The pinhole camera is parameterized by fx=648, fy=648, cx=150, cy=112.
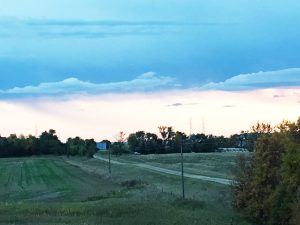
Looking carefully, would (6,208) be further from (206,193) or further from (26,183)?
(26,183)

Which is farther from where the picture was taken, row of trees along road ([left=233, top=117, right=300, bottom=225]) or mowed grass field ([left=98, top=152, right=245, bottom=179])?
mowed grass field ([left=98, top=152, right=245, bottom=179])

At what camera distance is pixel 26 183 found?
89.6 metres

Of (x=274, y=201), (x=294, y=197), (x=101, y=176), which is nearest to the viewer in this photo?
(x=294, y=197)

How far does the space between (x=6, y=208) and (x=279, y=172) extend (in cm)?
1751

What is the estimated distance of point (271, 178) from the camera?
128ft

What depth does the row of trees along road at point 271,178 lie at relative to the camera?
33906 millimetres

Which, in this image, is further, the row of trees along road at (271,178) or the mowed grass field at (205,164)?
the mowed grass field at (205,164)

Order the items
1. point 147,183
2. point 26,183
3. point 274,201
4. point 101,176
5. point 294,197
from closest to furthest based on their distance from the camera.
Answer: point 294,197 < point 274,201 < point 147,183 < point 26,183 < point 101,176

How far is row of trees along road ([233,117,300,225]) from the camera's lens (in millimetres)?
33906

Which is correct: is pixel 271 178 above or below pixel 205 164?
below

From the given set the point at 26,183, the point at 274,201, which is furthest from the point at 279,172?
the point at 26,183

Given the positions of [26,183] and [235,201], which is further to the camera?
[26,183]

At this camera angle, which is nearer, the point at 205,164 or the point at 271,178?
the point at 271,178

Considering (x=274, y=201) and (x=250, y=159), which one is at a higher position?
(x=250, y=159)
